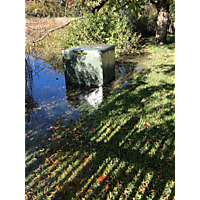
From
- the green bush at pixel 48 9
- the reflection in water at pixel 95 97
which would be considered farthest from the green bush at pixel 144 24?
the reflection in water at pixel 95 97

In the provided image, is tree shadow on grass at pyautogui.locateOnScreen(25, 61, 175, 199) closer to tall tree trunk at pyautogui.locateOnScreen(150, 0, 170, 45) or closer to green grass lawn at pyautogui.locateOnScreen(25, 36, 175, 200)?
green grass lawn at pyautogui.locateOnScreen(25, 36, 175, 200)

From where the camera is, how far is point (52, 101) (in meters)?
6.13

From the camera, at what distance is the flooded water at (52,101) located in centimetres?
470

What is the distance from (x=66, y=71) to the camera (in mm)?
7180

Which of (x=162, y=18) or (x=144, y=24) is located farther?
(x=144, y=24)

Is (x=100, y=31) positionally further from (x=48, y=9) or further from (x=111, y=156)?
(x=48, y=9)

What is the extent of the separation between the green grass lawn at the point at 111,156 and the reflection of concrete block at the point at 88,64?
160cm

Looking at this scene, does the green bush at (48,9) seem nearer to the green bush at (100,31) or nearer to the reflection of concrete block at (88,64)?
the green bush at (100,31)

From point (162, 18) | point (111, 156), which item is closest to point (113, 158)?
point (111, 156)

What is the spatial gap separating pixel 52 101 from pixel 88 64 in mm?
1940

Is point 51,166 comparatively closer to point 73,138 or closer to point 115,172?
point 73,138
